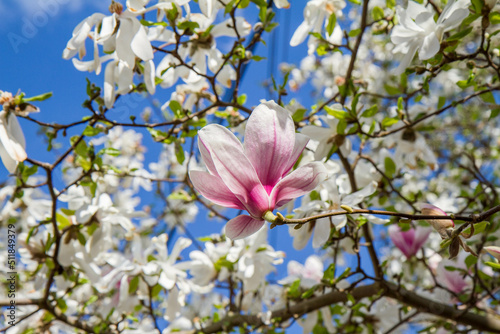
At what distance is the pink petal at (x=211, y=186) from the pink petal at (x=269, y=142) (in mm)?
37

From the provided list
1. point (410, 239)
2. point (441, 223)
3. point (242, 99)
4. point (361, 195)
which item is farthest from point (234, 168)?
point (410, 239)

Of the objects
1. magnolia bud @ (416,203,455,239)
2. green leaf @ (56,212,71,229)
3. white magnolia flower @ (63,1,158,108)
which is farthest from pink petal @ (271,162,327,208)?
green leaf @ (56,212,71,229)

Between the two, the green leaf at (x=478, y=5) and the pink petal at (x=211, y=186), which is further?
the green leaf at (x=478, y=5)

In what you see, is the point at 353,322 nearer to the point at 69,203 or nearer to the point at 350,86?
the point at 350,86

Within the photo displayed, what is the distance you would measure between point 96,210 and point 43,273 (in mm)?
233

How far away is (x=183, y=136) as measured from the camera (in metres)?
0.97

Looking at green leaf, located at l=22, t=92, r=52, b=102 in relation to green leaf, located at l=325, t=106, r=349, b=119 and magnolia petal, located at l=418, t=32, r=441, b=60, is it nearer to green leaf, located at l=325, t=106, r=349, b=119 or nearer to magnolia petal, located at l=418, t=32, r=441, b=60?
green leaf, located at l=325, t=106, r=349, b=119

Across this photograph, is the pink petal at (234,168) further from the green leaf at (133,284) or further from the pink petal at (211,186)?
the green leaf at (133,284)

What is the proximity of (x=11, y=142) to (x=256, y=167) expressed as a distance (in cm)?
50

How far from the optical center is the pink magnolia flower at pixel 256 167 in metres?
0.41

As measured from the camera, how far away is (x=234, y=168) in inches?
16.1

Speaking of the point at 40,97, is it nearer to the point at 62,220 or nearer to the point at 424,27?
the point at 62,220

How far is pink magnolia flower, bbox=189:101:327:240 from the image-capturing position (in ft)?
1.34

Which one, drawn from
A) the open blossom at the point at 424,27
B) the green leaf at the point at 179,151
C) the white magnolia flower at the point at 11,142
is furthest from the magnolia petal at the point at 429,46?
the white magnolia flower at the point at 11,142
